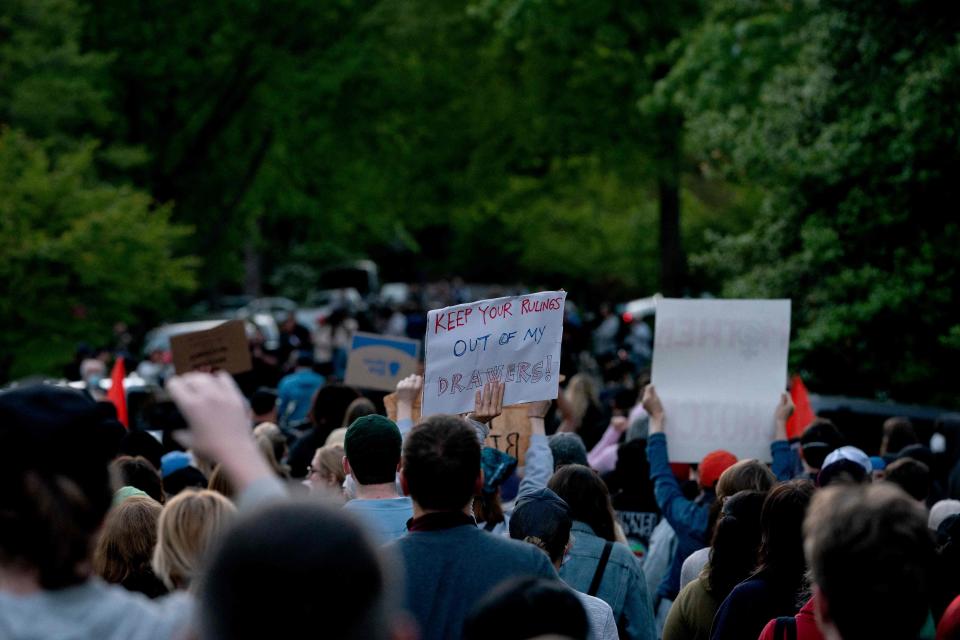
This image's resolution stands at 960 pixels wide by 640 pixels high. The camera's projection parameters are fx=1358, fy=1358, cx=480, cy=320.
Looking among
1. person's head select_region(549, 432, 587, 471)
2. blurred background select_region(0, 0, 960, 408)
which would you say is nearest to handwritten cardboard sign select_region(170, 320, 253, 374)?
person's head select_region(549, 432, 587, 471)

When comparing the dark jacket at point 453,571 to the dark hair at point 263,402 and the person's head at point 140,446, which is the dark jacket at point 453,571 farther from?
the dark hair at point 263,402

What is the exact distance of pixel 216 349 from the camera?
36.4 feet

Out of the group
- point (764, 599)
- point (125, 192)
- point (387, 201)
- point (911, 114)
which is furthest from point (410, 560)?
point (387, 201)

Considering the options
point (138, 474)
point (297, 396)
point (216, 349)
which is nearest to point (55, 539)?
point (138, 474)

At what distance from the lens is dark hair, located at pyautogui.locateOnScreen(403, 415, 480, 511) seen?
3828mm

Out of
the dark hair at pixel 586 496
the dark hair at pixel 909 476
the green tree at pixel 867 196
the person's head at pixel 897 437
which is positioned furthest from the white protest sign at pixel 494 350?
the green tree at pixel 867 196

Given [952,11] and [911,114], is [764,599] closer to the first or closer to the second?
[911,114]

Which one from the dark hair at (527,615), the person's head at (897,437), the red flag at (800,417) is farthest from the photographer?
the red flag at (800,417)

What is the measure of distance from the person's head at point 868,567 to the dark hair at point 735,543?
2.26 m

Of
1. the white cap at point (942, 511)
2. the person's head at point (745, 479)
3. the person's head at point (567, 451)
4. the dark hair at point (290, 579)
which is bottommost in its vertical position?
the white cap at point (942, 511)

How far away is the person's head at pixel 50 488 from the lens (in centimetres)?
260

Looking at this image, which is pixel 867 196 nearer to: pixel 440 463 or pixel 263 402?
pixel 263 402

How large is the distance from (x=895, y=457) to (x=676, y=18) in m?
18.4

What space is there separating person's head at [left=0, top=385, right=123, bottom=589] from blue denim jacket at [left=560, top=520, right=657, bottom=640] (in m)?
3.22
